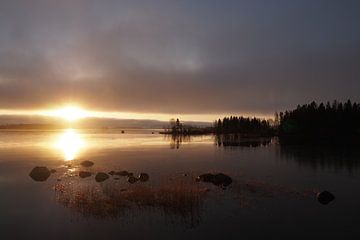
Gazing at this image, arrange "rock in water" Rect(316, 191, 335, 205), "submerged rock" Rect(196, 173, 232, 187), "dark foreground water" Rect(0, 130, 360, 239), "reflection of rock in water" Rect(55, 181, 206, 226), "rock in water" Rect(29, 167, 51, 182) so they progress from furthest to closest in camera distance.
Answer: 1. "rock in water" Rect(29, 167, 51, 182)
2. "submerged rock" Rect(196, 173, 232, 187)
3. "rock in water" Rect(316, 191, 335, 205)
4. "reflection of rock in water" Rect(55, 181, 206, 226)
5. "dark foreground water" Rect(0, 130, 360, 239)

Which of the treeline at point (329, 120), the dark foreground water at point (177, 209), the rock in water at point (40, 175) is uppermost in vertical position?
the treeline at point (329, 120)

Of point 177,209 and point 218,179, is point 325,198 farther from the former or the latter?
point 177,209

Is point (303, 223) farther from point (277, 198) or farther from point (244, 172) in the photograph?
point (244, 172)

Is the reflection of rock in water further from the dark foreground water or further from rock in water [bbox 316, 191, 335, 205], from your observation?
rock in water [bbox 316, 191, 335, 205]

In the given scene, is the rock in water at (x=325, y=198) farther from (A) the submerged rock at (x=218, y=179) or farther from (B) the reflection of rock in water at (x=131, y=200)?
(B) the reflection of rock in water at (x=131, y=200)

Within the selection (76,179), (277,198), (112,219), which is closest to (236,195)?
(277,198)

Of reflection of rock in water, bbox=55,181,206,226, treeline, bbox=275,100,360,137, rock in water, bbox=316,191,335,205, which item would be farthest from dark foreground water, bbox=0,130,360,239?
treeline, bbox=275,100,360,137

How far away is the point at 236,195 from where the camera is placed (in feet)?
114

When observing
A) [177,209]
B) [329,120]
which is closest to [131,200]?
[177,209]

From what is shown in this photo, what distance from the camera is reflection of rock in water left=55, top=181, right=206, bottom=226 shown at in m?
28.7

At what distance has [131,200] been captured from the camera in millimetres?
32344

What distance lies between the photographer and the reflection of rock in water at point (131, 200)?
94.2 feet

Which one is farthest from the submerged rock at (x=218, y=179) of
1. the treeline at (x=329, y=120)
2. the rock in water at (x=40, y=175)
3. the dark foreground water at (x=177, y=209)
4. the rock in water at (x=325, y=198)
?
the treeline at (x=329, y=120)

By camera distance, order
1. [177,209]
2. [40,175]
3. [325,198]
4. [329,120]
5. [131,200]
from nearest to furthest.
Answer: [177,209] → [131,200] → [325,198] → [40,175] → [329,120]
